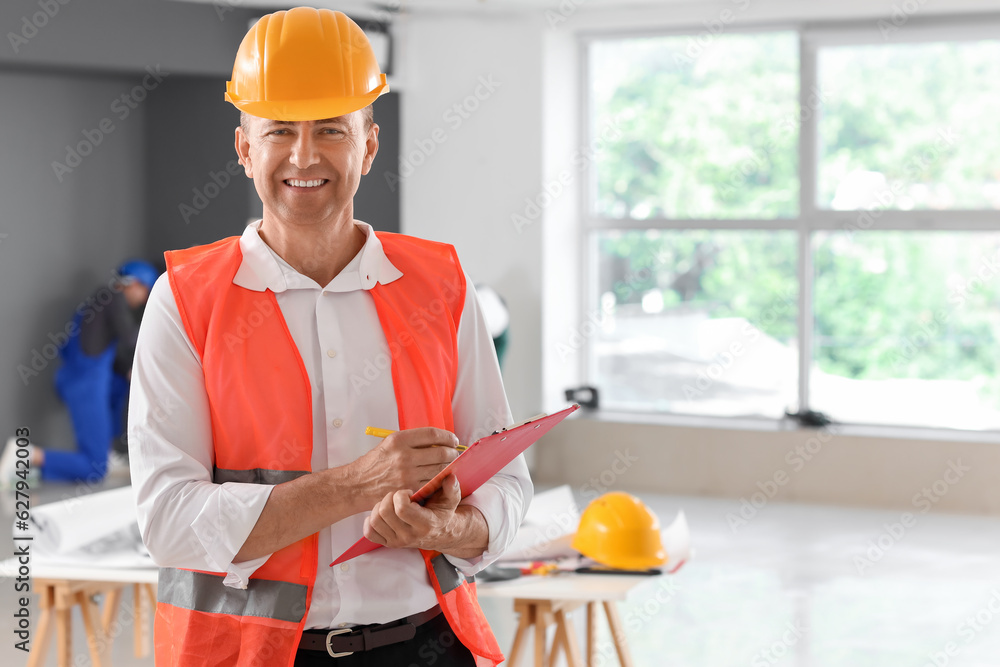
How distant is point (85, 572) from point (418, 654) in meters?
1.83

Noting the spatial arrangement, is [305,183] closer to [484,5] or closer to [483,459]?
[483,459]

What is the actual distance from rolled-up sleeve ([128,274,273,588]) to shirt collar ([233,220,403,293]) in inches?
4.6

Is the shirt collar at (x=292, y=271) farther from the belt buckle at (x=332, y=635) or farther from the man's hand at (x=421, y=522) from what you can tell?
the belt buckle at (x=332, y=635)

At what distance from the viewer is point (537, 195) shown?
6984 mm

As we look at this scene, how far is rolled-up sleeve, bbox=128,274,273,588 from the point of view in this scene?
127cm

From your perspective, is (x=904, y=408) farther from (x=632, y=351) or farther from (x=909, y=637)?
(x=909, y=637)

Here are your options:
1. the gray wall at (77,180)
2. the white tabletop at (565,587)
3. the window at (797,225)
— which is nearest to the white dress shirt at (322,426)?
the white tabletop at (565,587)

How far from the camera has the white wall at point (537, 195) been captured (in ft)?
21.7

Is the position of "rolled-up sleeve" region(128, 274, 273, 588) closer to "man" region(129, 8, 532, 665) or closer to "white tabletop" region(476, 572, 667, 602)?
"man" region(129, 8, 532, 665)

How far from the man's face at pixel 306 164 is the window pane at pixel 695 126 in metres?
5.96

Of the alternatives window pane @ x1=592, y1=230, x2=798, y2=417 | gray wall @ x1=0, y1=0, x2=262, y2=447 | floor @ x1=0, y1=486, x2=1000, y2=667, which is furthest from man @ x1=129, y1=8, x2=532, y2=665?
window pane @ x1=592, y1=230, x2=798, y2=417

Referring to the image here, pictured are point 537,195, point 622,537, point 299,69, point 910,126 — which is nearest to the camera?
point 299,69

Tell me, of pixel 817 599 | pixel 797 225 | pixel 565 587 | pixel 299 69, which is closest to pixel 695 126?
pixel 797 225

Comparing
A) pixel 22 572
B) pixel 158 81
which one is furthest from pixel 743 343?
pixel 22 572
